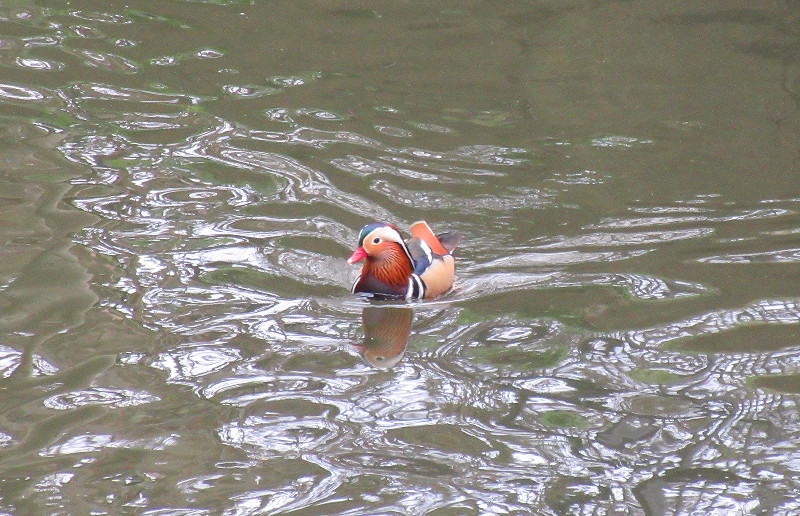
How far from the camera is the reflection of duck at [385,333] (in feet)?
22.1

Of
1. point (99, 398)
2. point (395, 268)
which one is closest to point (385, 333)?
point (395, 268)

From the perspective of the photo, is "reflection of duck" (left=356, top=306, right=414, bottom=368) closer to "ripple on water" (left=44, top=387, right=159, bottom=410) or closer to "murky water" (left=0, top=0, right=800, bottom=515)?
"murky water" (left=0, top=0, right=800, bottom=515)

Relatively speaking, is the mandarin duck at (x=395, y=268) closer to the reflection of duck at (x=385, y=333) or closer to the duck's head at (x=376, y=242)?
the duck's head at (x=376, y=242)

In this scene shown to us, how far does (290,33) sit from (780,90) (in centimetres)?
564

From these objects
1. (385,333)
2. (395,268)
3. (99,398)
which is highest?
(395,268)

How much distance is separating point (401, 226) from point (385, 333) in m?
2.14

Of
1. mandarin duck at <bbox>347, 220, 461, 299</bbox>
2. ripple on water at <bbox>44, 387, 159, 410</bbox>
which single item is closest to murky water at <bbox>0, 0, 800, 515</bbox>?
ripple on water at <bbox>44, 387, 159, 410</bbox>

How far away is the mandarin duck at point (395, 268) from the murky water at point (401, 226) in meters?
0.25

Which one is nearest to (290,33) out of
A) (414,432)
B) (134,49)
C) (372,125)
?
(134,49)

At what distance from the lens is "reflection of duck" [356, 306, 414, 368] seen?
22.1 feet

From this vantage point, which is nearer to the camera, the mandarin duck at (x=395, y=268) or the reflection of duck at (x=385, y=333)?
the reflection of duck at (x=385, y=333)

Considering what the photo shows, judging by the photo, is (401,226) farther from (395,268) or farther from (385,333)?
(385,333)

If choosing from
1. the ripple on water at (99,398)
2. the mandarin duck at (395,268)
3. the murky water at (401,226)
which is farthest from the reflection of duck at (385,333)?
the ripple on water at (99,398)

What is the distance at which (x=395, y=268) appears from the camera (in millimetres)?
8172
